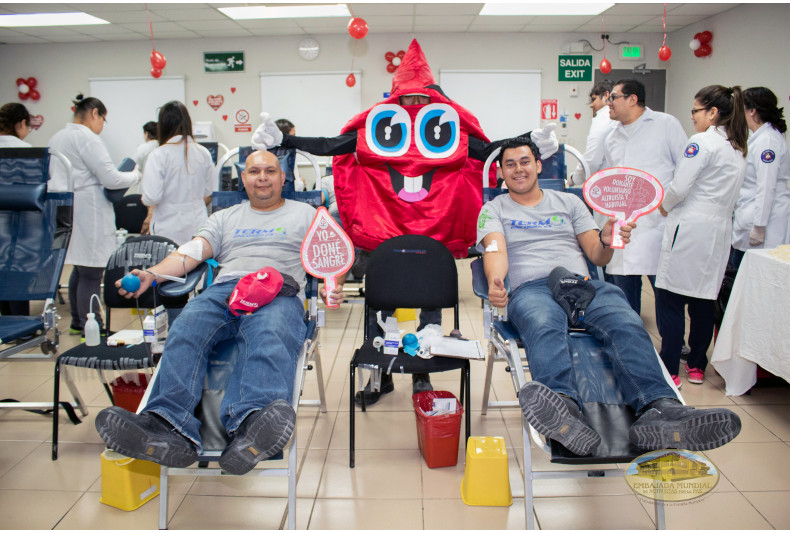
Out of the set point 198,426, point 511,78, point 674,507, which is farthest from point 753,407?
point 511,78

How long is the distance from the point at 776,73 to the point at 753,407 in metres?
4.54

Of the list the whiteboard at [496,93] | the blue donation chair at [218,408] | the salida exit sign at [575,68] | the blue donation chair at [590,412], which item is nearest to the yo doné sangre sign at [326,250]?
the blue donation chair at [218,408]

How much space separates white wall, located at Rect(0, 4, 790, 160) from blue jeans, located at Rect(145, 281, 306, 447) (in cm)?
623

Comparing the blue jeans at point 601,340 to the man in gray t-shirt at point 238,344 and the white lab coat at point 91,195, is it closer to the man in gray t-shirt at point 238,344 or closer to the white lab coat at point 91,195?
the man in gray t-shirt at point 238,344

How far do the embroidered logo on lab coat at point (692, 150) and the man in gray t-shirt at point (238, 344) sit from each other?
77.1 inches

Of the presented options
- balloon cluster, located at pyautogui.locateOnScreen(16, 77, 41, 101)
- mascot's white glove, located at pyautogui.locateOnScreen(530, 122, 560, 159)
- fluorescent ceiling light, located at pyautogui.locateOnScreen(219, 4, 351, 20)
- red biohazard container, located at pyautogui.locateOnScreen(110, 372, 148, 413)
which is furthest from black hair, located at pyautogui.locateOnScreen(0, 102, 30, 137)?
balloon cluster, located at pyautogui.locateOnScreen(16, 77, 41, 101)

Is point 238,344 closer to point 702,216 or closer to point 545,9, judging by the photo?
point 702,216

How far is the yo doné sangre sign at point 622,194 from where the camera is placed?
215cm

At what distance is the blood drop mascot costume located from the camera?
2.87 meters

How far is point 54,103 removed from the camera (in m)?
8.09

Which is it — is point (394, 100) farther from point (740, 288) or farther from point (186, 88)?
point (186, 88)

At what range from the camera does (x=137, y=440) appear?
1.64m

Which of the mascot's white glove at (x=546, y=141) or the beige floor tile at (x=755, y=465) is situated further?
the mascot's white glove at (x=546, y=141)

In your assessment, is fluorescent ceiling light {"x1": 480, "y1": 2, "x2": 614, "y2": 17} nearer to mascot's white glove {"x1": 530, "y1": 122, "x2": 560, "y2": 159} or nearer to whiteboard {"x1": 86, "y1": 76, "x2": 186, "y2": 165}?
mascot's white glove {"x1": 530, "y1": 122, "x2": 560, "y2": 159}
